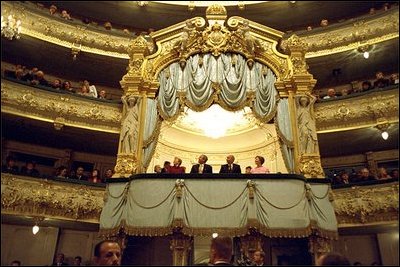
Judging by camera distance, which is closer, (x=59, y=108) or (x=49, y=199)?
(x=49, y=199)

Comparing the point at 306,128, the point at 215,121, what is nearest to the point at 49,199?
the point at 215,121

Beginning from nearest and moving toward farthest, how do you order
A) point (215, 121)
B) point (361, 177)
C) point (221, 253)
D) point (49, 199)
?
point (221, 253) → point (49, 199) → point (361, 177) → point (215, 121)

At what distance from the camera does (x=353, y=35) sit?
1189 centimetres

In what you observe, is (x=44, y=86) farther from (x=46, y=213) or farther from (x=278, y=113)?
(x=278, y=113)

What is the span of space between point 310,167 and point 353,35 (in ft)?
18.2

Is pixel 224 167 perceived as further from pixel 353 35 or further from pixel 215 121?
pixel 353 35

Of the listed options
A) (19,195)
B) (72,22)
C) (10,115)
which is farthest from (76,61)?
(19,195)

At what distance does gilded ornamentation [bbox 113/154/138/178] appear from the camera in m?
9.07

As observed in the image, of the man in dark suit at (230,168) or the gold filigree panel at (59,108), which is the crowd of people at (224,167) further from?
the gold filigree panel at (59,108)

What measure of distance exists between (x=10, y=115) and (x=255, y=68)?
23.8 ft

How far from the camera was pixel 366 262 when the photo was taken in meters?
10.3

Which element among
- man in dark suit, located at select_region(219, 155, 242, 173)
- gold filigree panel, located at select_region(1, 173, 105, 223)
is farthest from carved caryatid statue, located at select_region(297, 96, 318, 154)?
gold filigree panel, located at select_region(1, 173, 105, 223)

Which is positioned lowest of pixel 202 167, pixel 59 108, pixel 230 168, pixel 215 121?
pixel 230 168

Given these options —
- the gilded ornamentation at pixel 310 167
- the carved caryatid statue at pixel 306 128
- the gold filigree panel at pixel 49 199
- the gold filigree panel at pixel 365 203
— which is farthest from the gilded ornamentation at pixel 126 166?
the gold filigree panel at pixel 365 203
